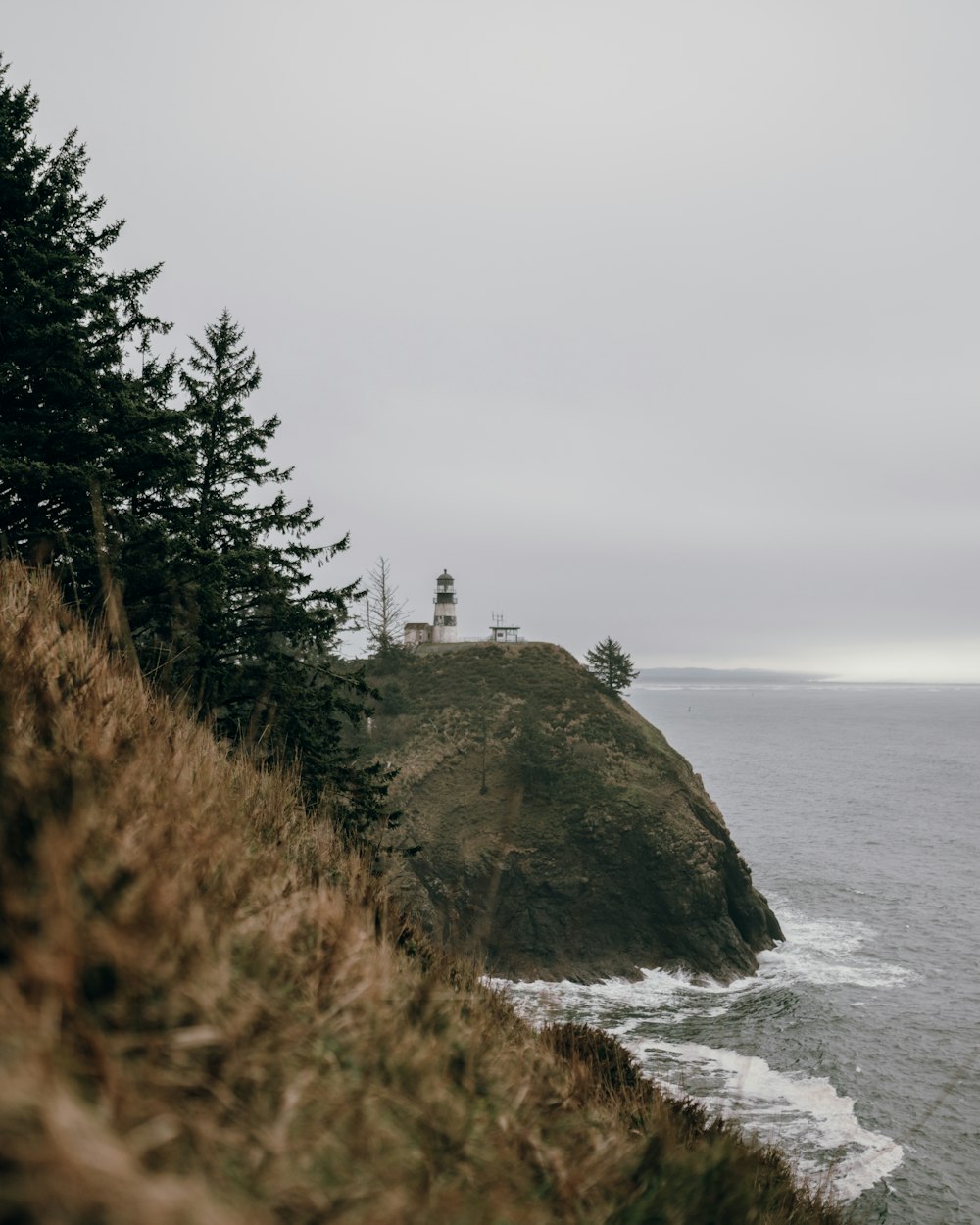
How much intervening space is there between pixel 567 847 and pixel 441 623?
36.3 meters

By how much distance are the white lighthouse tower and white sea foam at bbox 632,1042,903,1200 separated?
50031mm

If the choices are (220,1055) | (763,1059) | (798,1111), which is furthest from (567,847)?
(220,1055)

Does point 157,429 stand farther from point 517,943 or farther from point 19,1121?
point 517,943

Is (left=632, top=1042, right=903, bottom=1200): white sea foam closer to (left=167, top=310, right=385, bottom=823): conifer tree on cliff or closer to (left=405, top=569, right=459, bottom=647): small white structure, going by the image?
(left=167, top=310, right=385, bottom=823): conifer tree on cliff

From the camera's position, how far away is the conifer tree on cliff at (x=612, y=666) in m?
67.3

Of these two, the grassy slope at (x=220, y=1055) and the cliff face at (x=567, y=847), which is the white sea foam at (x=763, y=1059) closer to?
the cliff face at (x=567, y=847)

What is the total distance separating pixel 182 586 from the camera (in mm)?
15070

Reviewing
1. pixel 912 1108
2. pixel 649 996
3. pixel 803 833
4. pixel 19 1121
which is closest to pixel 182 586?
pixel 19 1121

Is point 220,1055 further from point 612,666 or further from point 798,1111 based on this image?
point 612,666

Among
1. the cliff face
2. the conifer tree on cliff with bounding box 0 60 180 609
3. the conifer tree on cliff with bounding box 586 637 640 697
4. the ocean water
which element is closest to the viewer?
the conifer tree on cliff with bounding box 0 60 180 609

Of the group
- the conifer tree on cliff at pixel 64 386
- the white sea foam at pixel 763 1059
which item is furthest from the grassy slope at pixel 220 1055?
the white sea foam at pixel 763 1059

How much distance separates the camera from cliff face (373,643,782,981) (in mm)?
41812

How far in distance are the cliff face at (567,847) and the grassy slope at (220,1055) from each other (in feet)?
116

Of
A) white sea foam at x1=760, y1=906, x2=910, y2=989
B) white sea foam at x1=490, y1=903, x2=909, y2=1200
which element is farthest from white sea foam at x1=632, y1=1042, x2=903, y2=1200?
white sea foam at x1=760, y1=906, x2=910, y2=989
